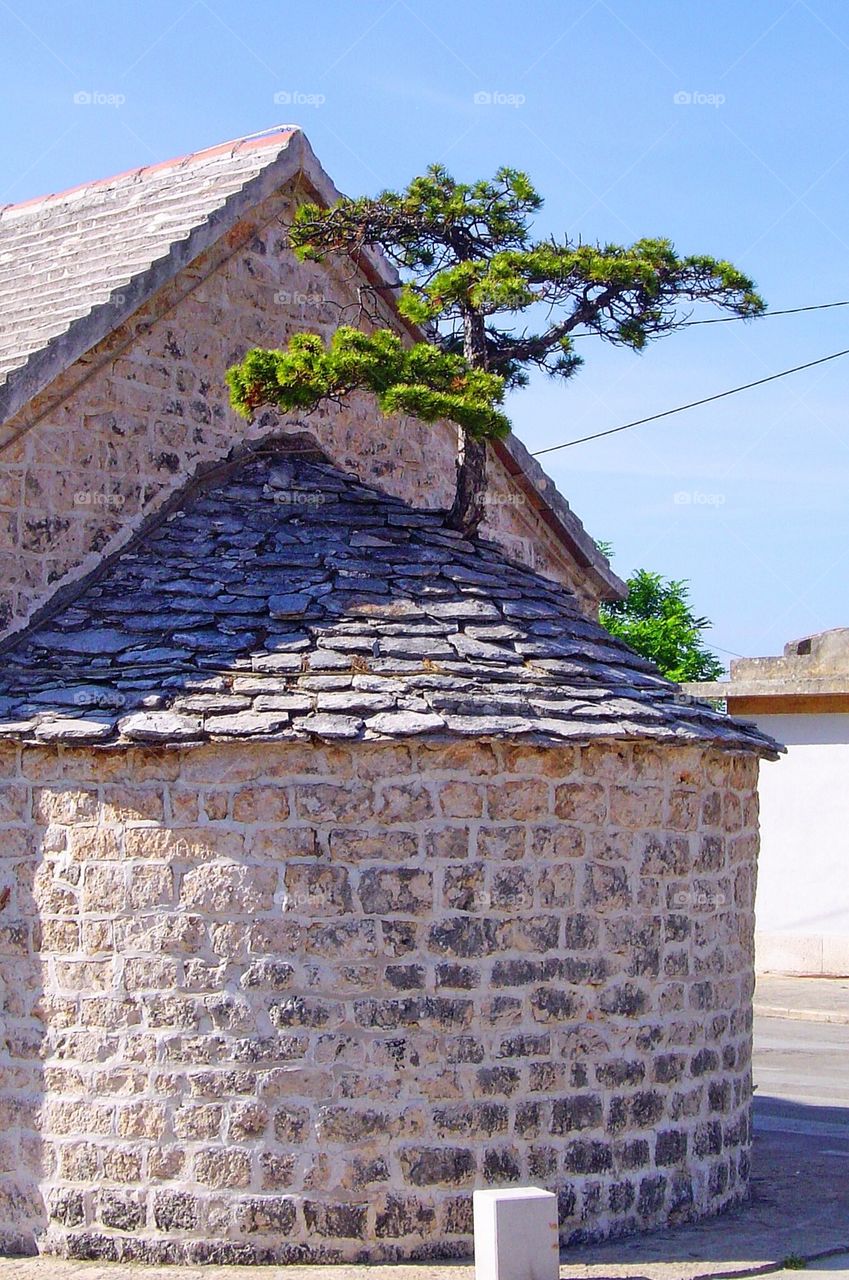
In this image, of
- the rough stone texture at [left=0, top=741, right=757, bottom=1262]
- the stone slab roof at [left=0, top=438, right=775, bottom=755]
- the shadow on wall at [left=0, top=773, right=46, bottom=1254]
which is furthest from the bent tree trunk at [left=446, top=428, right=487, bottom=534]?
the shadow on wall at [left=0, top=773, right=46, bottom=1254]

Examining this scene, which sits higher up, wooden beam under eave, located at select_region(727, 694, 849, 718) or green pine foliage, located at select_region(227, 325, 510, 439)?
green pine foliage, located at select_region(227, 325, 510, 439)

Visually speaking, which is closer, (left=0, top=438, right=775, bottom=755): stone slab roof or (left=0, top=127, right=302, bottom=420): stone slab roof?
(left=0, top=438, right=775, bottom=755): stone slab roof

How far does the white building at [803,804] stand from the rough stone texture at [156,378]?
8660mm

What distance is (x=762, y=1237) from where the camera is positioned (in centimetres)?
817

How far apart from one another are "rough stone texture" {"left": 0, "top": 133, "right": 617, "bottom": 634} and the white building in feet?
28.4

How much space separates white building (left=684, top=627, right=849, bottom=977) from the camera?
19.4 metres

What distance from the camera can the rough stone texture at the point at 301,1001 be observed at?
24.6 ft

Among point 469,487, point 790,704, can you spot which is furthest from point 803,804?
point 469,487

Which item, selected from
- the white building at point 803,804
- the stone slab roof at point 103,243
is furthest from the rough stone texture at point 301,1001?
the white building at point 803,804

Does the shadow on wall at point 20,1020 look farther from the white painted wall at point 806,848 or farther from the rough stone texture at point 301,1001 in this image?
the white painted wall at point 806,848

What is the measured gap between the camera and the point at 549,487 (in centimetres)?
1230

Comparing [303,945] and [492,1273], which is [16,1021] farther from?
[492,1273]

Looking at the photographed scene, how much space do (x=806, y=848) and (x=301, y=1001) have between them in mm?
13309

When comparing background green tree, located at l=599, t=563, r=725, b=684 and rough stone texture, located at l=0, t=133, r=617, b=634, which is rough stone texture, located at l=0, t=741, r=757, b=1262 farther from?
background green tree, located at l=599, t=563, r=725, b=684
